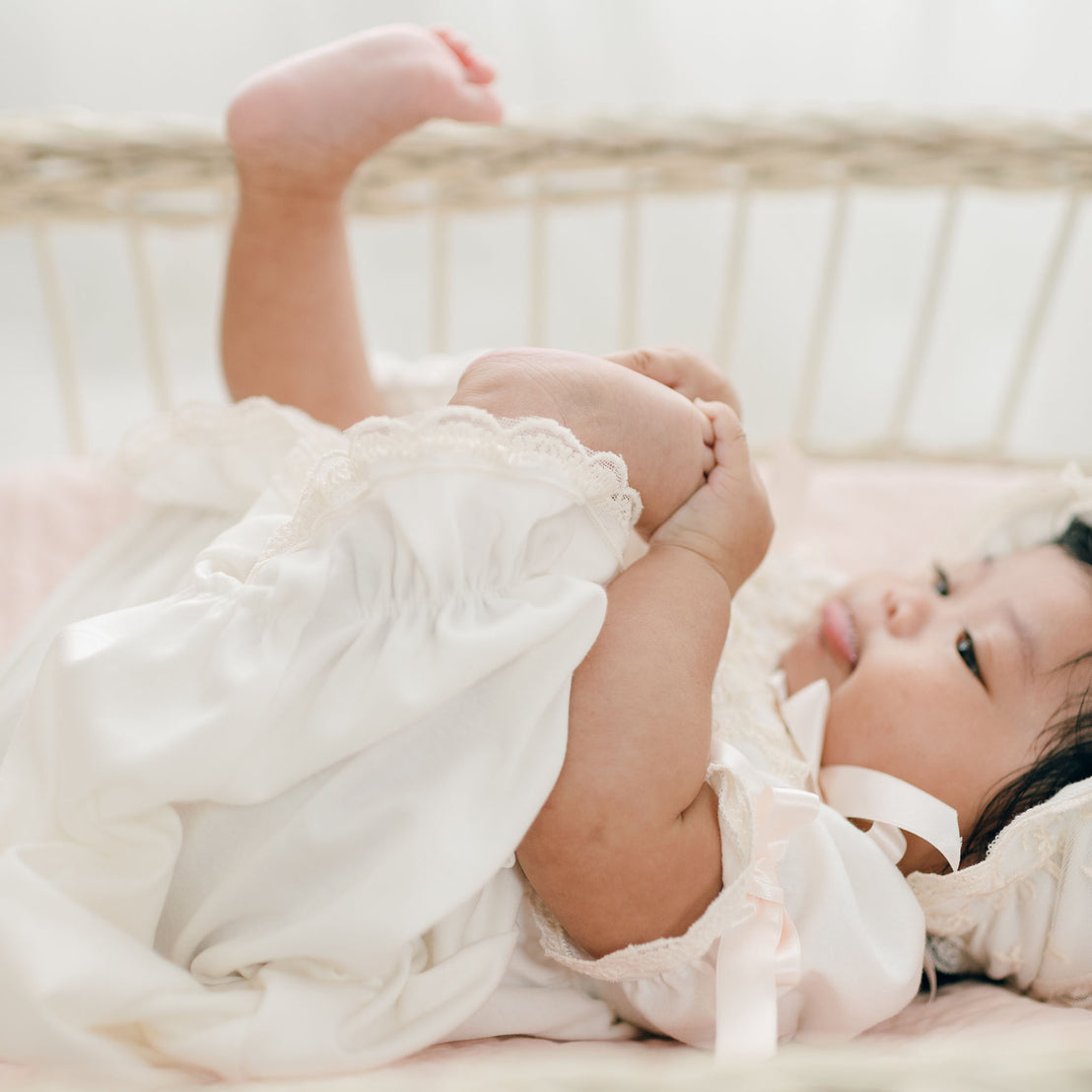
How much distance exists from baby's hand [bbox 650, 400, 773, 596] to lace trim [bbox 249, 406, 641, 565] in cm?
9

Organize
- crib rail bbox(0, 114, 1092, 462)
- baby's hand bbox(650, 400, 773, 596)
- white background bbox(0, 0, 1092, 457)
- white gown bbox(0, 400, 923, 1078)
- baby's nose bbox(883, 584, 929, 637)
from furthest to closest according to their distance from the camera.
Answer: white background bbox(0, 0, 1092, 457)
crib rail bbox(0, 114, 1092, 462)
baby's nose bbox(883, 584, 929, 637)
baby's hand bbox(650, 400, 773, 596)
white gown bbox(0, 400, 923, 1078)

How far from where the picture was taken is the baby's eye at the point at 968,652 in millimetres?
727

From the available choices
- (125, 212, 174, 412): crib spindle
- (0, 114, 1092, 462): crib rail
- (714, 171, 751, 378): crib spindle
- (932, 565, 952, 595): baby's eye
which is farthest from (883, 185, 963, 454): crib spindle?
(125, 212, 174, 412): crib spindle

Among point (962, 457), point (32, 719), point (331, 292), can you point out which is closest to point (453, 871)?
point (32, 719)

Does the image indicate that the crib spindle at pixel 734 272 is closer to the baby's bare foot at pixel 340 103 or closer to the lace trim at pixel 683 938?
the baby's bare foot at pixel 340 103

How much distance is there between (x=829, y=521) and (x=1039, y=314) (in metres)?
0.34

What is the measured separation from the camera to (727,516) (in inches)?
26.2

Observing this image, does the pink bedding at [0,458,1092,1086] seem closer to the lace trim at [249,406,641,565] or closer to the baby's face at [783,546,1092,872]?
the baby's face at [783,546,1092,872]

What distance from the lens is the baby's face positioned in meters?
0.70

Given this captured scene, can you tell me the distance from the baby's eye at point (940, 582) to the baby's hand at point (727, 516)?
20 cm

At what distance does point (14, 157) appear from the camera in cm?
97

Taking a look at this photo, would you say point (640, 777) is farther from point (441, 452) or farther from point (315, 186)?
point (315, 186)

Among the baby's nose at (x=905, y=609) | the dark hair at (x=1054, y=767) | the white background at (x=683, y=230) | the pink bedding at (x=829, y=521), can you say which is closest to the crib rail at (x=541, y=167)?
the pink bedding at (x=829, y=521)

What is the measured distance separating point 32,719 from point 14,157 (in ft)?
2.09
